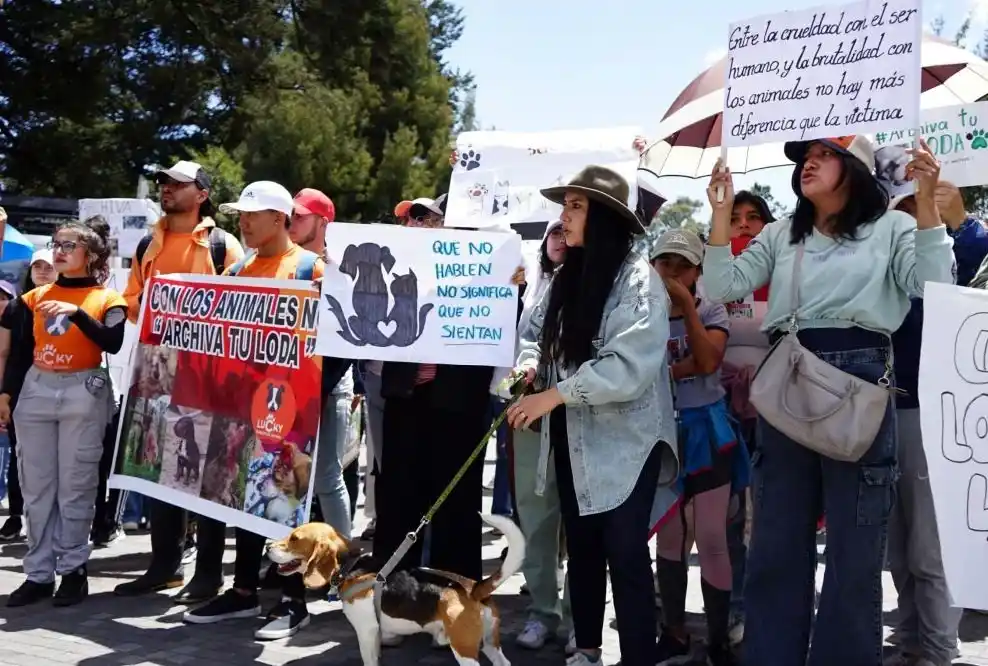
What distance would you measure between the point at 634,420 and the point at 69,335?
3.09 m

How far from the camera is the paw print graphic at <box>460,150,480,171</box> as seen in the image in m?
6.71

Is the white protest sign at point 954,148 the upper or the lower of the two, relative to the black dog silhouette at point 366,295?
upper

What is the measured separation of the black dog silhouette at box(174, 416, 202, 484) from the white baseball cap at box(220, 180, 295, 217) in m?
1.13

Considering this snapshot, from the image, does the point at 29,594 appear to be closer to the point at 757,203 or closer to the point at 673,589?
the point at 673,589

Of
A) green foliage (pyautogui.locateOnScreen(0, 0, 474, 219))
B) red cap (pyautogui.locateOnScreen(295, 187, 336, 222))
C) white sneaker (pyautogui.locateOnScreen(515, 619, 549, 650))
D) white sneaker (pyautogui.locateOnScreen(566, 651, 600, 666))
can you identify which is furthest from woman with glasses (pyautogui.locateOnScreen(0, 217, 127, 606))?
green foliage (pyautogui.locateOnScreen(0, 0, 474, 219))

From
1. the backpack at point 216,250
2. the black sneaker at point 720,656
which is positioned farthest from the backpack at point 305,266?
the black sneaker at point 720,656

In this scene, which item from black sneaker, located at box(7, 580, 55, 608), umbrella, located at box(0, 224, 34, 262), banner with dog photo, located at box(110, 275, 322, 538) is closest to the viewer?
banner with dog photo, located at box(110, 275, 322, 538)

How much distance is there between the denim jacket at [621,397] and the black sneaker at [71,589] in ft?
9.74

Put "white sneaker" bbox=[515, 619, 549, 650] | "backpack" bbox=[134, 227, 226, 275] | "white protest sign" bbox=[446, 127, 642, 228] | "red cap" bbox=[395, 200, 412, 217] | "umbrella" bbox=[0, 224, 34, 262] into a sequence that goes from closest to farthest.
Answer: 1. "white sneaker" bbox=[515, 619, 549, 650]
2. "backpack" bbox=[134, 227, 226, 275]
3. "white protest sign" bbox=[446, 127, 642, 228]
4. "red cap" bbox=[395, 200, 412, 217]
5. "umbrella" bbox=[0, 224, 34, 262]

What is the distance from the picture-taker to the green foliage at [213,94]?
74.4 feet

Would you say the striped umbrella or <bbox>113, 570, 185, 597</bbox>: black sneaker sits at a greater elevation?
the striped umbrella

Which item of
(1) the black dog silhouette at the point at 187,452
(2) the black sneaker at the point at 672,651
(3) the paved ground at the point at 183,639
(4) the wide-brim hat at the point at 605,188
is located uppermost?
(4) the wide-brim hat at the point at 605,188

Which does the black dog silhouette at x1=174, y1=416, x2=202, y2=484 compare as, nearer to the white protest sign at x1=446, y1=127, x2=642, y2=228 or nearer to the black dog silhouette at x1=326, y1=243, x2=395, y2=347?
the black dog silhouette at x1=326, y1=243, x2=395, y2=347

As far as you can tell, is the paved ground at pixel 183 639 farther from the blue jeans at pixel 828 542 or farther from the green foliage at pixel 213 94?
the green foliage at pixel 213 94
